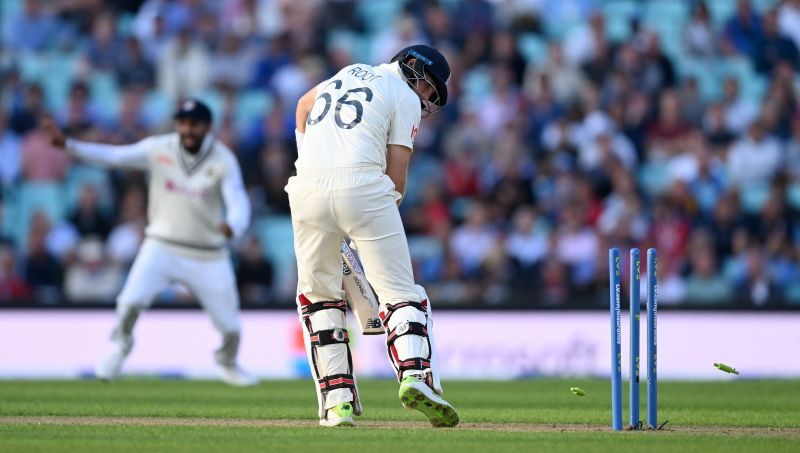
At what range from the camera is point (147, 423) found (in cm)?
813

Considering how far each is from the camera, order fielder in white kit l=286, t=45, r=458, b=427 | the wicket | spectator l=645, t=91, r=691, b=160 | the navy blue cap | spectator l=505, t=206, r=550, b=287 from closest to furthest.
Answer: the wicket → fielder in white kit l=286, t=45, r=458, b=427 → the navy blue cap → spectator l=505, t=206, r=550, b=287 → spectator l=645, t=91, r=691, b=160

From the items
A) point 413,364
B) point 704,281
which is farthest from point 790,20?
point 413,364

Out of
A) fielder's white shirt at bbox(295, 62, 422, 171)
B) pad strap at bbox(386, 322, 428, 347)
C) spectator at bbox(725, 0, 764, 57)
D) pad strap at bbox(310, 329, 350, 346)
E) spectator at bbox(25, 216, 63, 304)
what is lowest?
spectator at bbox(25, 216, 63, 304)

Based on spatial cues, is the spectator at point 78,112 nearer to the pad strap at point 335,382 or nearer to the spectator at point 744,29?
the spectator at point 744,29

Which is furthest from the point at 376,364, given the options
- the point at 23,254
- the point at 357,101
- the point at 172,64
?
the point at 357,101

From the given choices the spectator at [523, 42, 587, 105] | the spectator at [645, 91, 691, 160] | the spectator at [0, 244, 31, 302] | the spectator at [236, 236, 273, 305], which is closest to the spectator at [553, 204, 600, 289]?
the spectator at [645, 91, 691, 160]

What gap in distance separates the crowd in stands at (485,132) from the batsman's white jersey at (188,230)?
2.51 meters

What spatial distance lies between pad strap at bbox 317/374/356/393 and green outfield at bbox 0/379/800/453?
25cm

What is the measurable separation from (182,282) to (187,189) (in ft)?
2.68

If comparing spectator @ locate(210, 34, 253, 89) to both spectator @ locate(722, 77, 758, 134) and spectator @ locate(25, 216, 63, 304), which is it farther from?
spectator @ locate(722, 77, 758, 134)

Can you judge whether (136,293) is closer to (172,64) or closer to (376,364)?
(376,364)

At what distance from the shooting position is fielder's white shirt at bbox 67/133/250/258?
12.1m

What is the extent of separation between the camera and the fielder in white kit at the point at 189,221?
11.9 m

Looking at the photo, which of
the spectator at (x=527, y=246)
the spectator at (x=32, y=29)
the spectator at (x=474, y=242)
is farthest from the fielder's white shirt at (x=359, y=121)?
the spectator at (x=32, y=29)
